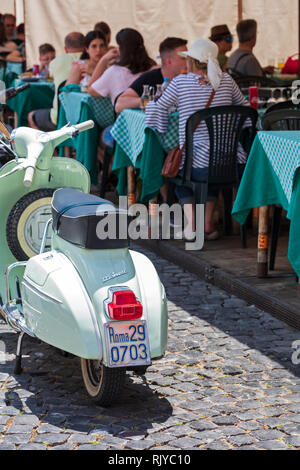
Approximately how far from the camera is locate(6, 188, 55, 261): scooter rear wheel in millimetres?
4484

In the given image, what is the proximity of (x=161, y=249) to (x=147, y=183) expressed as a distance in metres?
0.54

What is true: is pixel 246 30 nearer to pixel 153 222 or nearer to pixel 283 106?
pixel 283 106

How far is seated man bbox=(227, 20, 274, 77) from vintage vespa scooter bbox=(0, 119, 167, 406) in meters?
6.46

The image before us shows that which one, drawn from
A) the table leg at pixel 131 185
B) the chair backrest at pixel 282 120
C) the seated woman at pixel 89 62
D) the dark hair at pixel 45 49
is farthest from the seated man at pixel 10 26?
the chair backrest at pixel 282 120

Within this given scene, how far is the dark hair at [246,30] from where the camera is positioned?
33.8ft

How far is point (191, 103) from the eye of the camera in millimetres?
6875

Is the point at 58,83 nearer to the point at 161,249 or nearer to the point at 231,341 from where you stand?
the point at 161,249

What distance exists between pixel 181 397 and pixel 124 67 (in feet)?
17.4

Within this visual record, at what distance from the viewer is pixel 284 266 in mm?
6301

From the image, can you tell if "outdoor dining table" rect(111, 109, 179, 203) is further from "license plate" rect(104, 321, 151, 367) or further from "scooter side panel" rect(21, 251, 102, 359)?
"license plate" rect(104, 321, 151, 367)

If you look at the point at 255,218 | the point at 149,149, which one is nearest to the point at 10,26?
the point at 255,218

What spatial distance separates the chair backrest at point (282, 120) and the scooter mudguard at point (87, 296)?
Result: 8.80 ft

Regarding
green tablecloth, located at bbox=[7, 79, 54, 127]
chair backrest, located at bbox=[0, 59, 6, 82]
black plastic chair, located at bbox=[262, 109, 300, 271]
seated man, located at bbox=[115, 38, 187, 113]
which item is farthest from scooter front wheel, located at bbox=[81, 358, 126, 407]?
chair backrest, located at bbox=[0, 59, 6, 82]

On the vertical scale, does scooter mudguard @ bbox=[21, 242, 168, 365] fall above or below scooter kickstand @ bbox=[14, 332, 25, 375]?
above
